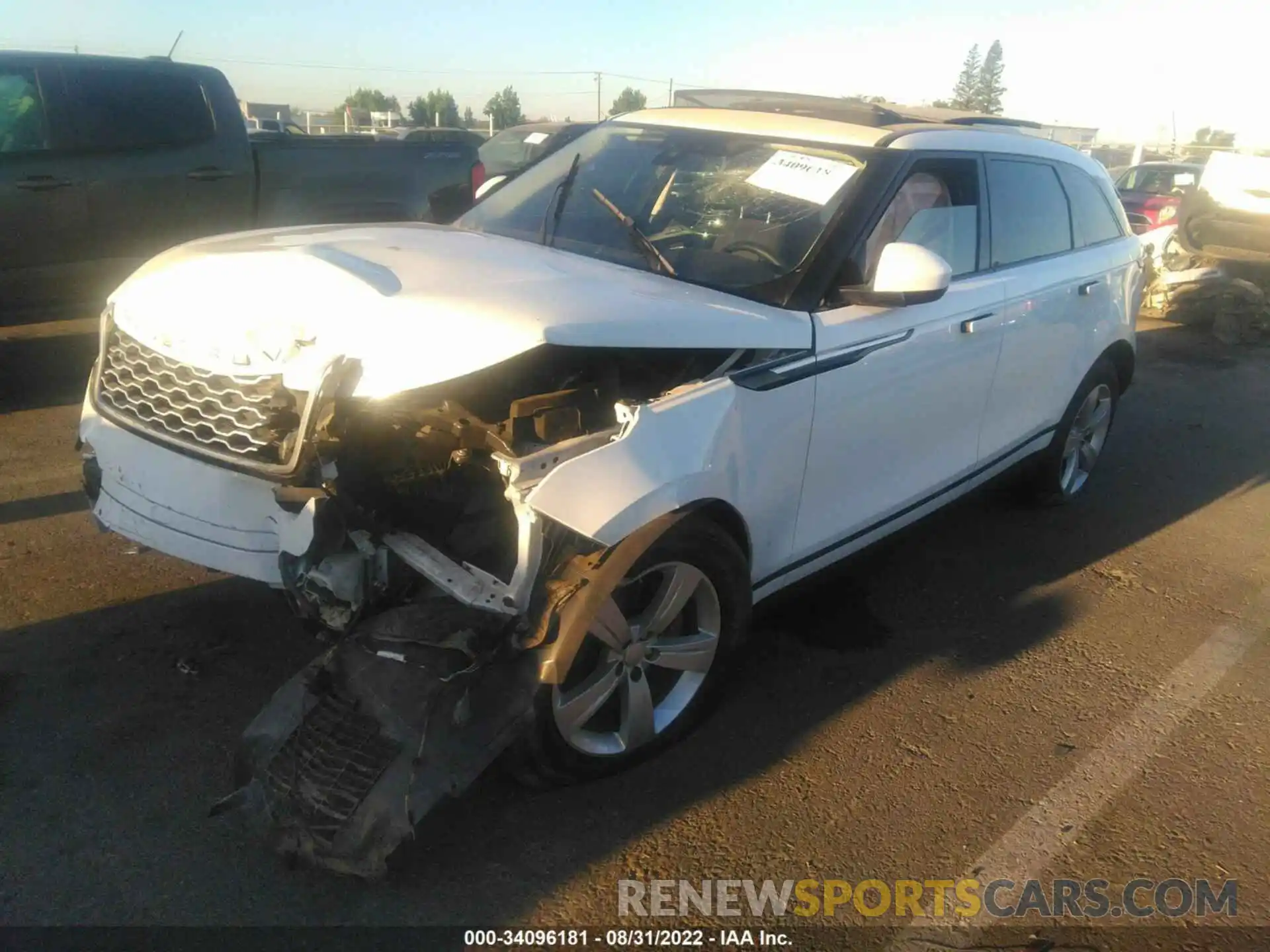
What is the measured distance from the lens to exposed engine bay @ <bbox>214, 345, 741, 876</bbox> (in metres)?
2.48

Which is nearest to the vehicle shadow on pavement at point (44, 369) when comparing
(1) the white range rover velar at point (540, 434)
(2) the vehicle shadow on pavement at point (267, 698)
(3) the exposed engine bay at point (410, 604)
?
(2) the vehicle shadow on pavement at point (267, 698)

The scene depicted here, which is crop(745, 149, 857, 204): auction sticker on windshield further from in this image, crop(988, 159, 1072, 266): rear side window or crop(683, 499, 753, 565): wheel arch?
crop(683, 499, 753, 565): wheel arch

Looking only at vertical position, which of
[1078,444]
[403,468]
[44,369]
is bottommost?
[44,369]

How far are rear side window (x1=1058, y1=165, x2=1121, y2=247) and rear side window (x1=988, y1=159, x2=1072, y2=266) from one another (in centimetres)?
10

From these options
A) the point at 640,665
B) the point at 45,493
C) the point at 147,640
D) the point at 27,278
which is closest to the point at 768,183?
the point at 640,665

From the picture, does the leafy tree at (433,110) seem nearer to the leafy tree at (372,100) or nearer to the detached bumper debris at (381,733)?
the leafy tree at (372,100)

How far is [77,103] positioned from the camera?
6.44m

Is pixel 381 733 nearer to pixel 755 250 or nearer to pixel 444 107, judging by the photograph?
pixel 755 250

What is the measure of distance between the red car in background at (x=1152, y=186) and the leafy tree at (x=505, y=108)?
109 feet

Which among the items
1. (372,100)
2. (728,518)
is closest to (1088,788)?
(728,518)

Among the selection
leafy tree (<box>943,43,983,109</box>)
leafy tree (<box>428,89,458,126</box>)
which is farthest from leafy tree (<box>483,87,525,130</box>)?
leafy tree (<box>943,43,983,109</box>)

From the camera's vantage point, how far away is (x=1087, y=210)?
16.7 feet

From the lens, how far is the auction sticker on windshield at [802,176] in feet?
11.7

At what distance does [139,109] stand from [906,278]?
5711 mm
